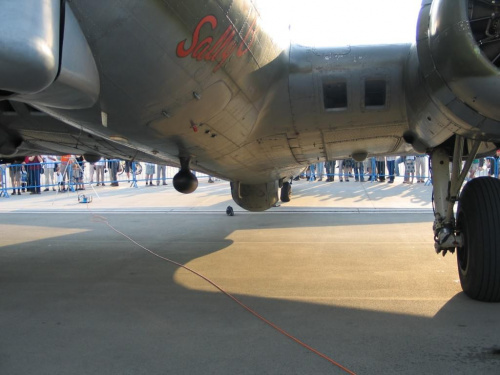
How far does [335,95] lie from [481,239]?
182 cm

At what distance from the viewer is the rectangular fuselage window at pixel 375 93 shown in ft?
14.1

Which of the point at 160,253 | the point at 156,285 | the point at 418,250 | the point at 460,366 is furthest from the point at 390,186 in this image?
the point at 460,366

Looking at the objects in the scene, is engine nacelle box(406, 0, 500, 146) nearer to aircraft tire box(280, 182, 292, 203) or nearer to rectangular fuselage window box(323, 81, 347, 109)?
rectangular fuselage window box(323, 81, 347, 109)

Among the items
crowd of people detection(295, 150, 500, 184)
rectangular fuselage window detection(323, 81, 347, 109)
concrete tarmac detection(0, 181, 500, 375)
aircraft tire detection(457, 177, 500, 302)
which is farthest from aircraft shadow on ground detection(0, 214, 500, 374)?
crowd of people detection(295, 150, 500, 184)

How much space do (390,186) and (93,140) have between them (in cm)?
Result: 1226

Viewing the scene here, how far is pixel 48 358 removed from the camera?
9.82 ft

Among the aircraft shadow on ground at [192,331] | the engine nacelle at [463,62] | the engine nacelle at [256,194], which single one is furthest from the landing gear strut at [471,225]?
the engine nacelle at [256,194]

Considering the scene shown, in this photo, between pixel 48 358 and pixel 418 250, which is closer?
pixel 48 358

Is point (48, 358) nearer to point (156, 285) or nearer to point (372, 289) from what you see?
point (156, 285)

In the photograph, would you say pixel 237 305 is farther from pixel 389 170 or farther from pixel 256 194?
pixel 389 170

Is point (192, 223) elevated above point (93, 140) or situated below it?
below

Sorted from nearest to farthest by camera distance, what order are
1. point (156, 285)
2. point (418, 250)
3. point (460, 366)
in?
point (460, 366) → point (156, 285) → point (418, 250)

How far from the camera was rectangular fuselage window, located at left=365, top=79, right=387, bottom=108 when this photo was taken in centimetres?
429

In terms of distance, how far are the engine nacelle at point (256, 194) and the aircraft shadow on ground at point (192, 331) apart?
233 centimetres
